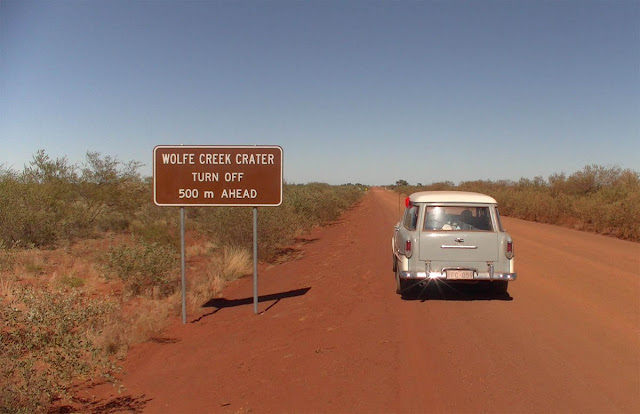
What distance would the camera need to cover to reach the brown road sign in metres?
7.91

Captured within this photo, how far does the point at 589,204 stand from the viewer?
22.1m

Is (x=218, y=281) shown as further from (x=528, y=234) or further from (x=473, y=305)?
(x=528, y=234)

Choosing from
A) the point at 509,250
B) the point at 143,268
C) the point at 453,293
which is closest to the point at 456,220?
the point at 509,250

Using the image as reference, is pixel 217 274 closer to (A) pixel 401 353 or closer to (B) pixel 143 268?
(B) pixel 143 268

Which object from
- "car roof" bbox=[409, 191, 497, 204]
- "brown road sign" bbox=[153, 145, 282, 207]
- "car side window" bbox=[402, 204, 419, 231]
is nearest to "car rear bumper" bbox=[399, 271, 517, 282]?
"car side window" bbox=[402, 204, 419, 231]

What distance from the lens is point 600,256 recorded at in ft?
42.5

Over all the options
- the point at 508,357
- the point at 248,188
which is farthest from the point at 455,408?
the point at 248,188

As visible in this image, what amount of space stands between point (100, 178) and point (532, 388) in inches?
806

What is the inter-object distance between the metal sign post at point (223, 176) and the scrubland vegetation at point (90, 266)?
2.26 m

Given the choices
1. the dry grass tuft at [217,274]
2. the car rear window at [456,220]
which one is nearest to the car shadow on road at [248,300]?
the dry grass tuft at [217,274]

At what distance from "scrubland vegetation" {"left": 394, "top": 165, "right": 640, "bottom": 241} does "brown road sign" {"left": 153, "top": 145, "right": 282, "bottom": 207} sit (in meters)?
16.0

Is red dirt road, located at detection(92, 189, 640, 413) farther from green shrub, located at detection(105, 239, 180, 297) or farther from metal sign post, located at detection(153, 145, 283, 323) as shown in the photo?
metal sign post, located at detection(153, 145, 283, 323)

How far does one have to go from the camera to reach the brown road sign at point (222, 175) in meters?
7.91

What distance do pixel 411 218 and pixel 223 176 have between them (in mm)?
3621
